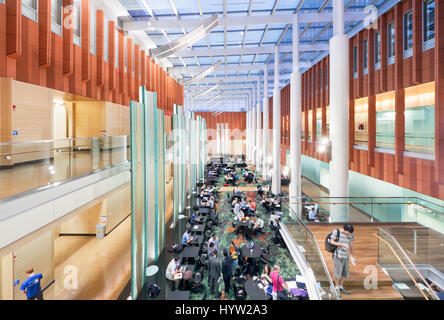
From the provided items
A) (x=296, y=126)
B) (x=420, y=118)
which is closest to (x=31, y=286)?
(x=296, y=126)

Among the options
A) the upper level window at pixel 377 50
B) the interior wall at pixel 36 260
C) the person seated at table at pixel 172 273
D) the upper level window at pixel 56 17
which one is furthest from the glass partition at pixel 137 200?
the upper level window at pixel 377 50

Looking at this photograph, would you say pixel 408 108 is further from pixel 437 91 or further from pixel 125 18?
pixel 125 18

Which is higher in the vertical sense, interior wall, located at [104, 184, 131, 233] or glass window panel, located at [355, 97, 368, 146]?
glass window panel, located at [355, 97, 368, 146]

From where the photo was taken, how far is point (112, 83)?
12141 millimetres

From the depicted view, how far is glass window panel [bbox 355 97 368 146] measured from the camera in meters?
12.6

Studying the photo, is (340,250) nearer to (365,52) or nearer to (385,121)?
(385,121)

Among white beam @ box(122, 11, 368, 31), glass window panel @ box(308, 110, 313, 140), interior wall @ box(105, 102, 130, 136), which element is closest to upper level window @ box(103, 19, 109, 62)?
interior wall @ box(105, 102, 130, 136)

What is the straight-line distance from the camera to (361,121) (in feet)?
42.8

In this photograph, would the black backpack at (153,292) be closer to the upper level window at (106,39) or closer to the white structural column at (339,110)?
the white structural column at (339,110)

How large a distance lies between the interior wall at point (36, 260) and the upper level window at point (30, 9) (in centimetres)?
638

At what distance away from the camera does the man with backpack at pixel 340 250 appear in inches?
211

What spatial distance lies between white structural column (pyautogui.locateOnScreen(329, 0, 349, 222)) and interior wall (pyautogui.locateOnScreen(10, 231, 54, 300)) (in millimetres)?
8955

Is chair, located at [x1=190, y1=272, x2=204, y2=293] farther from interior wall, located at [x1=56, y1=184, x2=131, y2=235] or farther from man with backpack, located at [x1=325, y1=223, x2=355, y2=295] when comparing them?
interior wall, located at [x1=56, y1=184, x2=131, y2=235]

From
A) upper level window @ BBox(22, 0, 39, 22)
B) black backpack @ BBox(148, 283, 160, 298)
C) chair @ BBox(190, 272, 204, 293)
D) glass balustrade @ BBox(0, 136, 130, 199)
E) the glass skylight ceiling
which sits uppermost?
the glass skylight ceiling
